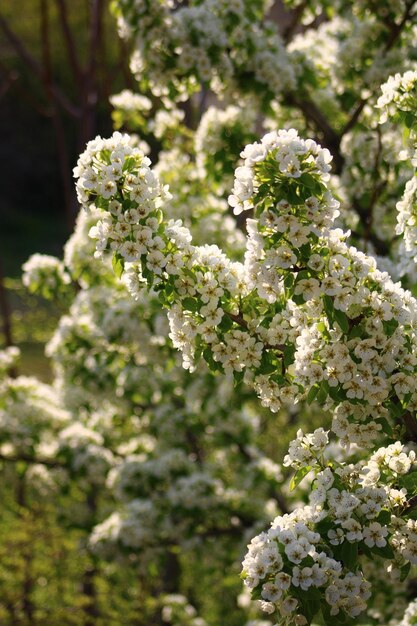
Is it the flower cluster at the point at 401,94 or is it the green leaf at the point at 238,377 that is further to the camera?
the flower cluster at the point at 401,94

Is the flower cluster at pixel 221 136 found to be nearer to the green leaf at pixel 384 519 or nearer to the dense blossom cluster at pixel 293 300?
the dense blossom cluster at pixel 293 300

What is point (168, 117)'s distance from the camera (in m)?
5.84

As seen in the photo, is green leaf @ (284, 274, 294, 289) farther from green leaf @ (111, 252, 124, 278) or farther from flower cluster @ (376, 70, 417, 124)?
flower cluster @ (376, 70, 417, 124)

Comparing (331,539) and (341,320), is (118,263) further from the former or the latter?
(331,539)

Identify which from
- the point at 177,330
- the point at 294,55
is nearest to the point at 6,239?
the point at 294,55

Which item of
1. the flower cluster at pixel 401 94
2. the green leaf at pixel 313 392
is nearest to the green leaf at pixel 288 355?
the green leaf at pixel 313 392

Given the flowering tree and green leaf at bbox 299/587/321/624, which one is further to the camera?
the flowering tree

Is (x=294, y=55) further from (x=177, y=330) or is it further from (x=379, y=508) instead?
(x=379, y=508)

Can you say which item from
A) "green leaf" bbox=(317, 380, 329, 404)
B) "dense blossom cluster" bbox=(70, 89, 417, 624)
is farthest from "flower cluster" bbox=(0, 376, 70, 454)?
"green leaf" bbox=(317, 380, 329, 404)

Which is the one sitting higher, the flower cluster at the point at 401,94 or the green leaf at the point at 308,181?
the flower cluster at the point at 401,94

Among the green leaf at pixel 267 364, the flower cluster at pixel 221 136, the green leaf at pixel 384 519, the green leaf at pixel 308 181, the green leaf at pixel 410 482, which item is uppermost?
the flower cluster at pixel 221 136

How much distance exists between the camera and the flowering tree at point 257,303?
8.61 ft

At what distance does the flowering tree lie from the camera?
8.61ft

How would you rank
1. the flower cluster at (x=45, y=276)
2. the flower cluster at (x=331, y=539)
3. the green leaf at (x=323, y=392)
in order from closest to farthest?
1. the flower cluster at (x=331, y=539)
2. the green leaf at (x=323, y=392)
3. the flower cluster at (x=45, y=276)
